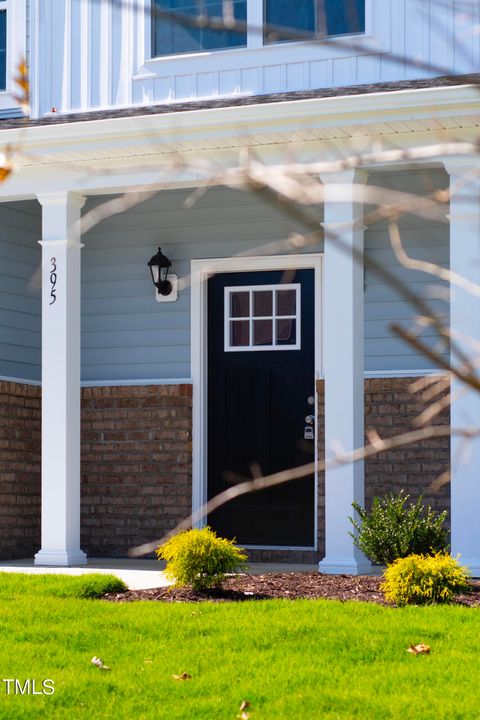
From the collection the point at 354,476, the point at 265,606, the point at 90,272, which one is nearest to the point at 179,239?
the point at 90,272

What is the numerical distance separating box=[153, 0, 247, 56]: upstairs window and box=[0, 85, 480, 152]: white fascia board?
1186 mm

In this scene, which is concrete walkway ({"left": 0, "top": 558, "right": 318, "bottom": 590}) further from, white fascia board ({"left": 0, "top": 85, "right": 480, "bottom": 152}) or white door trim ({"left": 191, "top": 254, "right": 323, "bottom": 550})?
white fascia board ({"left": 0, "top": 85, "right": 480, "bottom": 152})

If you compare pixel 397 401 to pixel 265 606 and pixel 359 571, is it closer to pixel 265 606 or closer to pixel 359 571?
pixel 359 571

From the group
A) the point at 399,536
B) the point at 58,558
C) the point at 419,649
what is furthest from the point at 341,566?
the point at 419,649

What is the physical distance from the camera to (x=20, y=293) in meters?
11.1

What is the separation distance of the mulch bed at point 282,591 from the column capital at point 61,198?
3415mm

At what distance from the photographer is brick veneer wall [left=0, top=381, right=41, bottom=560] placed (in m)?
10.6

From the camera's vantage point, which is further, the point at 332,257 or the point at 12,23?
the point at 12,23

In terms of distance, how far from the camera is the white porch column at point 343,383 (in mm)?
8422

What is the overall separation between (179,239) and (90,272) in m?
0.95

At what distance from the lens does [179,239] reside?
10969mm

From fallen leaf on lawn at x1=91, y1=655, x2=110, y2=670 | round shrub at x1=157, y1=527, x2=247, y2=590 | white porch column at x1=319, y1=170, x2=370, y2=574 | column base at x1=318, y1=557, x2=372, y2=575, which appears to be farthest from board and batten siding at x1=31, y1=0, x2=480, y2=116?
fallen leaf on lawn at x1=91, y1=655, x2=110, y2=670

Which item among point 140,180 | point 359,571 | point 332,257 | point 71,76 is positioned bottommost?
point 359,571

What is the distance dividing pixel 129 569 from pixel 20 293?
121 inches
